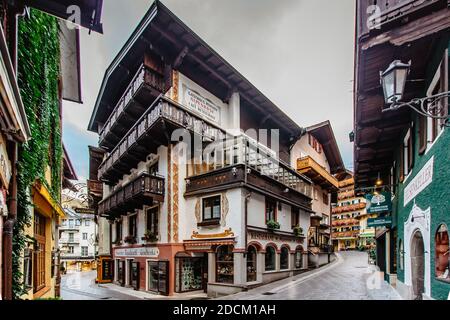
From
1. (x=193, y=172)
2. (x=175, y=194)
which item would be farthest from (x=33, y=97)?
(x=193, y=172)

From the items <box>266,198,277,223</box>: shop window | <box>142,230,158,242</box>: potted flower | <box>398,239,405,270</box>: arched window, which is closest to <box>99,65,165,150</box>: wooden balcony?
<box>142,230,158,242</box>: potted flower

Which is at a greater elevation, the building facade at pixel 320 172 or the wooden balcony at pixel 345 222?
the building facade at pixel 320 172

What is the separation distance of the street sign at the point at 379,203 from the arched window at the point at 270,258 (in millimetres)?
4519

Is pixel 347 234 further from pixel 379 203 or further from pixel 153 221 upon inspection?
pixel 379 203

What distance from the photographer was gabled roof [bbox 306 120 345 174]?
20469 millimetres

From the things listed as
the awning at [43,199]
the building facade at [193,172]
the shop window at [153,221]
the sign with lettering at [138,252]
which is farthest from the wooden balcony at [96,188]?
the awning at [43,199]

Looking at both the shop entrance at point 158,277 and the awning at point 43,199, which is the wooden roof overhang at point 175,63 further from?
the shop entrance at point 158,277

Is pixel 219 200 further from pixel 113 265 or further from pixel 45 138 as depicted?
pixel 113 265

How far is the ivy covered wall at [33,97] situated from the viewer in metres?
4.95

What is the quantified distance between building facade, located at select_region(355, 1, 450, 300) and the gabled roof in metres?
12.3

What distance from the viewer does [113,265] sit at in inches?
728

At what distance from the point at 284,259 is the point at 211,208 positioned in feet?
14.3

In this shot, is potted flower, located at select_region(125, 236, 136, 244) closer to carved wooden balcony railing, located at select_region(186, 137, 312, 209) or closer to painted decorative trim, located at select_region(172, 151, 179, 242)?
painted decorative trim, located at select_region(172, 151, 179, 242)
